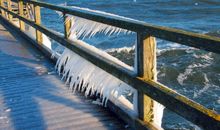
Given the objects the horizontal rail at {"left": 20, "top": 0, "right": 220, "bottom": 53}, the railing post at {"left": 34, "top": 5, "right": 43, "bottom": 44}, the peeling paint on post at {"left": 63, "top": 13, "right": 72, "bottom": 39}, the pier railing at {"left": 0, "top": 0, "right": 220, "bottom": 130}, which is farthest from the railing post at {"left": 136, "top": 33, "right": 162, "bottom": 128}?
the railing post at {"left": 34, "top": 5, "right": 43, "bottom": 44}

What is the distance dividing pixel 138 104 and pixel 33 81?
288cm

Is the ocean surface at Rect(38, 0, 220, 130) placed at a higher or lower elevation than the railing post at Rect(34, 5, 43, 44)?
lower

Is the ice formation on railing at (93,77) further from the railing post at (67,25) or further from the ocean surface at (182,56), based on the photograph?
the ocean surface at (182,56)

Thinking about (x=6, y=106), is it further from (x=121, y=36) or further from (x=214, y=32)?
(x=214, y=32)

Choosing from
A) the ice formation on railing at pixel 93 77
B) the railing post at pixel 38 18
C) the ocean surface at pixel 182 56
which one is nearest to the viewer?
the ice formation on railing at pixel 93 77

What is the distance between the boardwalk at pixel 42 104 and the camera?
4715 mm

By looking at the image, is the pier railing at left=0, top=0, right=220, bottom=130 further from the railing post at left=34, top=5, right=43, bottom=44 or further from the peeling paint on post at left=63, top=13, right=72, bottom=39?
the railing post at left=34, top=5, right=43, bottom=44

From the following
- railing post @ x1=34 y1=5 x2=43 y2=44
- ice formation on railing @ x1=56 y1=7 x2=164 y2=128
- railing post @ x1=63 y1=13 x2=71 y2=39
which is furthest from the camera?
railing post @ x1=34 y1=5 x2=43 y2=44

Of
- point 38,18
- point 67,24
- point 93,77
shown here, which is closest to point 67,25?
point 67,24

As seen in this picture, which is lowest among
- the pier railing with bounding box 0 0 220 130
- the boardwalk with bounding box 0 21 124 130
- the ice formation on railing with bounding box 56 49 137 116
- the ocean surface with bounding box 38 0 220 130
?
the ocean surface with bounding box 38 0 220 130

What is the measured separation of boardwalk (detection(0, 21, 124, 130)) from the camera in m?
4.71

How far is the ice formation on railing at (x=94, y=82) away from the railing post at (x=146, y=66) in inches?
7.5

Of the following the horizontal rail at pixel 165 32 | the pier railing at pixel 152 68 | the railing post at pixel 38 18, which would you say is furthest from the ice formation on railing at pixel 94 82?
the railing post at pixel 38 18

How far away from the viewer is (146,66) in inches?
159
